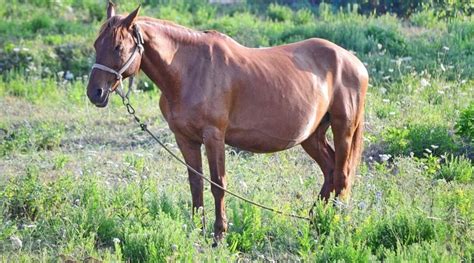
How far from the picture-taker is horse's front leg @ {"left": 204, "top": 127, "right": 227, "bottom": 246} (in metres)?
7.41

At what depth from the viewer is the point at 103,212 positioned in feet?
26.1

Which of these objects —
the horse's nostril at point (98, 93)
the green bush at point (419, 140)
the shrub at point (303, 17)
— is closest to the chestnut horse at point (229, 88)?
the horse's nostril at point (98, 93)

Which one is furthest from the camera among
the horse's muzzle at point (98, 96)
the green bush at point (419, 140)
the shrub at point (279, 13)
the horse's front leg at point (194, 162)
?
the shrub at point (279, 13)

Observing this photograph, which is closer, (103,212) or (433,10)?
(103,212)

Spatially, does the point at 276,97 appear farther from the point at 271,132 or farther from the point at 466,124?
the point at 466,124

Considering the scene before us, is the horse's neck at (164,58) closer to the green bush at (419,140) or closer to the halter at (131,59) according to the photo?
the halter at (131,59)

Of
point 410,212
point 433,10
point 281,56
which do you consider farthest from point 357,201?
point 433,10

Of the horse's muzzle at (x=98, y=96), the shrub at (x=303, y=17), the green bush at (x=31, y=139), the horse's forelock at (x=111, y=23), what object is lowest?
the shrub at (x=303, y=17)

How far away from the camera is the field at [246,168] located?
23.7 ft

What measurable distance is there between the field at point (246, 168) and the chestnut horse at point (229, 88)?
0.51 meters

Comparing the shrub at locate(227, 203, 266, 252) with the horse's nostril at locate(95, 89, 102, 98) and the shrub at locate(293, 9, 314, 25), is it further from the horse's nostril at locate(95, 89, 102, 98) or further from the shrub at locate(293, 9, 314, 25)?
the shrub at locate(293, 9, 314, 25)

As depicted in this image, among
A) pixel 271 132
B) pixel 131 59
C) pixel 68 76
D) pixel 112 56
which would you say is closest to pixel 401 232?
pixel 271 132

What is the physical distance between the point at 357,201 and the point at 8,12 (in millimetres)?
11806

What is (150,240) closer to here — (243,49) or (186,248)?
(186,248)
